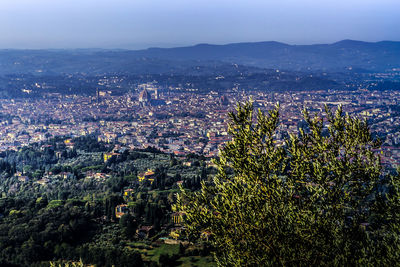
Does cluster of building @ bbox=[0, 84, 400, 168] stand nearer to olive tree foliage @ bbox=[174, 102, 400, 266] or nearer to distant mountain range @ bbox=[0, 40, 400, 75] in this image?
olive tree foliage @ bbox=[174, 102, 400, 266]

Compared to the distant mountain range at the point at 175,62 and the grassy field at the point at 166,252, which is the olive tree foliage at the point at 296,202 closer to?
the grassy field at the point at 166,252

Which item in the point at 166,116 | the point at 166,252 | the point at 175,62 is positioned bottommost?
the point at 166,116

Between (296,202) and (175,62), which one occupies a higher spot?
(296,202)

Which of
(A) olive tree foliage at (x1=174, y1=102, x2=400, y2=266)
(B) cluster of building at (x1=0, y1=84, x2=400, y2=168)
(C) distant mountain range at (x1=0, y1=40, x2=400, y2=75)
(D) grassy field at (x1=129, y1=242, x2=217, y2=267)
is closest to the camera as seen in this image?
(A) olive tree foliage at (x1=174, y1=102, x2=400, y2=266)

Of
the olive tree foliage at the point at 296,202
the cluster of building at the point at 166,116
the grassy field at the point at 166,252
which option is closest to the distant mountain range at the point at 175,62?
the cluster of building at the point at 166,116

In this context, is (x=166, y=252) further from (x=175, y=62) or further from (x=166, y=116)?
(x=175, y=62)

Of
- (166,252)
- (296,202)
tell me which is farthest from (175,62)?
(296,202)

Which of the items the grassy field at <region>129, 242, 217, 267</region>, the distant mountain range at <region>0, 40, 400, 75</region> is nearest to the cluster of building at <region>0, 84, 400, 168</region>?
the grassy field at <region>129, 242, 217, 267</region>

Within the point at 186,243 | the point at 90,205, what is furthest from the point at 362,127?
the point at 90,205
